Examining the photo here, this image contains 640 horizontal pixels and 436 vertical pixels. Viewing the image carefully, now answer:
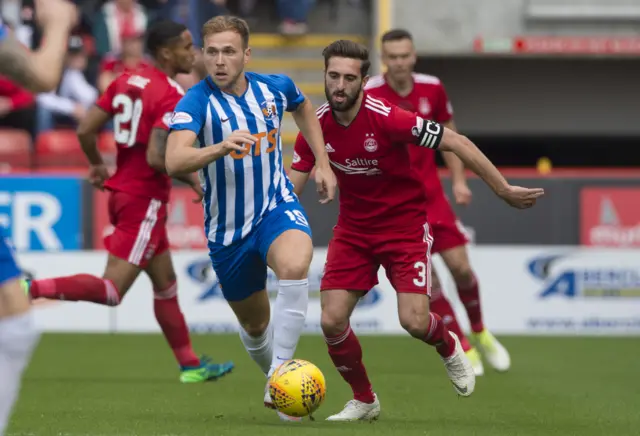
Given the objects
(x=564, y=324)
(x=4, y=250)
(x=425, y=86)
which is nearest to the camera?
(x=4, y=250)

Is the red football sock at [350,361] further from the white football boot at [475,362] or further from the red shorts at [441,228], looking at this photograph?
the white football boot at [475,362]

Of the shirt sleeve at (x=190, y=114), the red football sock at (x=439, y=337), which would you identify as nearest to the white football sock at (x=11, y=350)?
the shirt sleeve at (x=190, y=114)

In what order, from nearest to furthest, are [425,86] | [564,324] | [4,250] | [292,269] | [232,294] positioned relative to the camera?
[4,250] → [292,269] → [232,294] → [425,86] → [564,324]

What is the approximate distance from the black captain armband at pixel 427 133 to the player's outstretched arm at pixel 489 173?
19 millimetres

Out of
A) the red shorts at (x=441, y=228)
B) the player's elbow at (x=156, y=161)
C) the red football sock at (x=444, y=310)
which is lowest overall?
the red football sock at (x=444, y=310)

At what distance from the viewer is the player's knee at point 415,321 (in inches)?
281

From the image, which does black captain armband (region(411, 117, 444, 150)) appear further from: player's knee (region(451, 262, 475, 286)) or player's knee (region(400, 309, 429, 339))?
player's knee (region(451, 262, 475, 286))

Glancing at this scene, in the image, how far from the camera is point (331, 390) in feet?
28.1

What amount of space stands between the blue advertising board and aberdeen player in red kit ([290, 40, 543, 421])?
6.47 meters

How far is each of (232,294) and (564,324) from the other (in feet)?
22.2

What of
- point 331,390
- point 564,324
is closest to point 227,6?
point 564,324

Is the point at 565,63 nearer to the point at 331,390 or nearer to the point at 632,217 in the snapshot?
the point at 632,217

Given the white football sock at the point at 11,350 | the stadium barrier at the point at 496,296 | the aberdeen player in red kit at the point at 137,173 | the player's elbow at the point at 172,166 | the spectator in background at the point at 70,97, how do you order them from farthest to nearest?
the spectator in background at the point at 70,97 → the stadium barrier at the point at 496,296 → the aberdeen player in red kit at the point at 137,173 → the player's elbow at the point at 172,166 → the white football sock at the point at 11,350

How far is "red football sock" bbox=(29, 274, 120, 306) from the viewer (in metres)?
8.36
